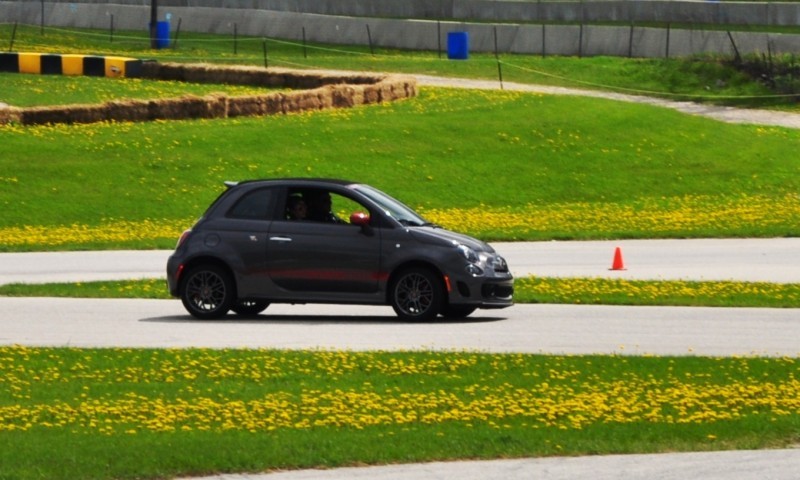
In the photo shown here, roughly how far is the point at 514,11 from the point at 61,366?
2257 inches

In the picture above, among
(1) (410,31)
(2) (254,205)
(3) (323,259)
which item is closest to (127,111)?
(2) (254,205)

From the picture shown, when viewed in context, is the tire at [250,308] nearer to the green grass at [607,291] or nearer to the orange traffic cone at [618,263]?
the green grass at [607,291]

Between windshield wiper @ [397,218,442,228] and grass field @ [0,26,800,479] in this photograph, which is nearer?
grass field @ [0,26,800,479]

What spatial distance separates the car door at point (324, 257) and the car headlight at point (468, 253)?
34.4 inches

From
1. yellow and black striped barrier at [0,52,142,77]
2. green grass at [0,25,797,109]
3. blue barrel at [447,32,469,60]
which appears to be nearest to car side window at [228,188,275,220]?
yellow and black striped barrier at [0,52,142,77]

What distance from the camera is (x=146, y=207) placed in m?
29.8

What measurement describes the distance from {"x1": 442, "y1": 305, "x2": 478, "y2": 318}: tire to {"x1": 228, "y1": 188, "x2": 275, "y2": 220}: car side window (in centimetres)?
220

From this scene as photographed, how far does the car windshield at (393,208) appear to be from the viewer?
17.9 m

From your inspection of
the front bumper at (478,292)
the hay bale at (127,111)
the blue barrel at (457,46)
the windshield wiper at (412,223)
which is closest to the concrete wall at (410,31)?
the blue barrel at (457,46)

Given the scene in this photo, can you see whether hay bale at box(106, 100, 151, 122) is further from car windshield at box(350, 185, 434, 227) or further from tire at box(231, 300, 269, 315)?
car windshield at box(350, 185, 434, 227)

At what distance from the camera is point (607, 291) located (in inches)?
785

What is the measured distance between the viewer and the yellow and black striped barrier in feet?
161

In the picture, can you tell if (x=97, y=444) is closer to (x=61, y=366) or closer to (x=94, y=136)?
(x=61, y=366)

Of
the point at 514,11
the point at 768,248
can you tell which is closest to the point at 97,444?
the point at 768,248
